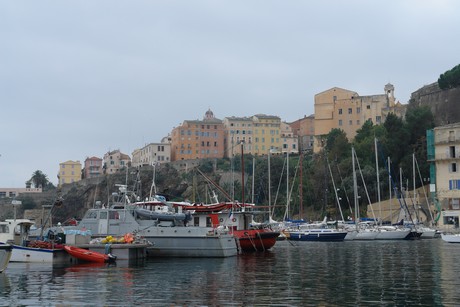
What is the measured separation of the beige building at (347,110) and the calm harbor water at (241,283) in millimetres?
82373

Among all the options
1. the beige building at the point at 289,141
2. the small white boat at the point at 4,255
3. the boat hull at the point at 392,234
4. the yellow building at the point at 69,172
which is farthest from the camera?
the yellow building at the point at 69,172

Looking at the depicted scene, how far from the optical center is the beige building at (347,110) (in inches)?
4692

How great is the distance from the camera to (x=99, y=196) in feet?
414

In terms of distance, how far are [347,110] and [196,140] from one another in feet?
114

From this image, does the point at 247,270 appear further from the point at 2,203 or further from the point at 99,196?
the point at 2,203

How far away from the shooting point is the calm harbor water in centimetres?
2119

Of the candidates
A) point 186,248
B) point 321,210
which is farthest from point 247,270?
point 321,210

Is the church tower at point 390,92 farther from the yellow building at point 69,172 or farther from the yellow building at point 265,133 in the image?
the yellow building at point 69,172

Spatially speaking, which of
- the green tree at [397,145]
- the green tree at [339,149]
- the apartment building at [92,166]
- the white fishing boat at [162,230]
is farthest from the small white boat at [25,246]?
the apartment building at [92,166]

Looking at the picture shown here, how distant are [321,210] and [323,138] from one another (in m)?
31.8

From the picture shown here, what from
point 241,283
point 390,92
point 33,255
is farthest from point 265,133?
point 241,283

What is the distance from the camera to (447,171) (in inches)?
2965

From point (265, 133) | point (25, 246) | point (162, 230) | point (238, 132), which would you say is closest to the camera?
point (25, 246)

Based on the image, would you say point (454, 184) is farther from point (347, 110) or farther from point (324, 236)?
point (347, 110)
